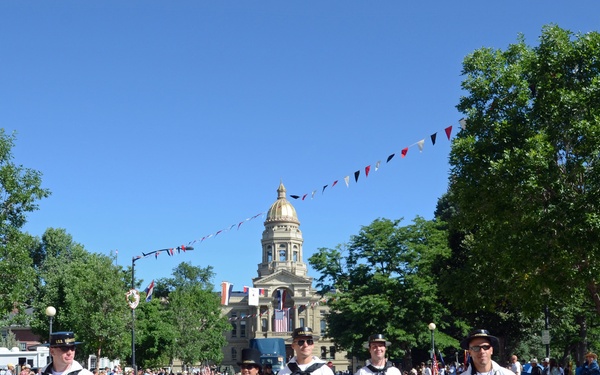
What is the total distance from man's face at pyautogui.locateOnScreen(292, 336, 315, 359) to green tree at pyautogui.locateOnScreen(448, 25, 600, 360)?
63.4 feet

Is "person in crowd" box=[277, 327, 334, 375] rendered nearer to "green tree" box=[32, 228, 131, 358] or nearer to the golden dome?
"green tree" box=[32, 228, 131, 358]

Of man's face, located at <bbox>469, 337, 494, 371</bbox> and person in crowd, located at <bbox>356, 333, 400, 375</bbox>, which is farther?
person in crowd, located at <bbox>356, 333, 400, 375</bbox>

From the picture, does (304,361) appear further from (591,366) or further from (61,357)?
(591,366)

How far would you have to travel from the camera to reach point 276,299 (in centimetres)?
12756

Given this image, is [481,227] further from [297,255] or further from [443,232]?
[297,255]

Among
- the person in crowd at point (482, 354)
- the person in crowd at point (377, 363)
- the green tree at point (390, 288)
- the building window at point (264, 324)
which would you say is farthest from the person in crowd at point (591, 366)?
the building window at point (264, 324)

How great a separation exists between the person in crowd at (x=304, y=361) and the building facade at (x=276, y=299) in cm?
11880

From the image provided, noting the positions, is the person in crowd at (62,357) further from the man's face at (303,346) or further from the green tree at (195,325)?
the green tree at (195,325)

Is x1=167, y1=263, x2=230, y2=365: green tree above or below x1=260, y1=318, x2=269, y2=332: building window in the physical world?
below

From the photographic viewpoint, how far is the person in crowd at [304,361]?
834 centimetres

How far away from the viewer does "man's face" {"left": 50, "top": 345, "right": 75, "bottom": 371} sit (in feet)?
26.7

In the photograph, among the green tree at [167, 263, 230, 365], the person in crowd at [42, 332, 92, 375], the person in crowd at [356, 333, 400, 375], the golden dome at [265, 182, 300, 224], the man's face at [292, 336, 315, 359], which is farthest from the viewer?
the golden dome at [265, 182, 300, 224]

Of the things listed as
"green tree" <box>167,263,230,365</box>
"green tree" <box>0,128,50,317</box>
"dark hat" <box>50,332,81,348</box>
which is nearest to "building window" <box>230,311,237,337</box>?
"green tree" <box>167,263,230,365</box>

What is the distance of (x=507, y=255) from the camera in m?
28.5
